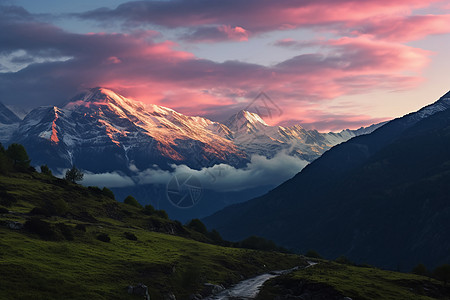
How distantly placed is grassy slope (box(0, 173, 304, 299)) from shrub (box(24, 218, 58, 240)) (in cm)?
208

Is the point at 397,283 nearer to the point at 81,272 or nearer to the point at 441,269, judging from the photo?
the point at 441,269

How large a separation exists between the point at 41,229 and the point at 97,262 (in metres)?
18.5

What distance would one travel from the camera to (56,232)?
11162 centimetres

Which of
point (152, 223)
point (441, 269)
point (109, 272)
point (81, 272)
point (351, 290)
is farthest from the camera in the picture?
point (152, 223)

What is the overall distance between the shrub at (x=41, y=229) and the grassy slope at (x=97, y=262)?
2.08 meters

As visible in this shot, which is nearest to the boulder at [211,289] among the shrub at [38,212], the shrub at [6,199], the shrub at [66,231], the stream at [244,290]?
the stream at [244,290]

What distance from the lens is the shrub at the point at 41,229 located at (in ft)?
355

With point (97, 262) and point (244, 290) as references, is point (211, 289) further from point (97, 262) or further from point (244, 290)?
point (97, 262)

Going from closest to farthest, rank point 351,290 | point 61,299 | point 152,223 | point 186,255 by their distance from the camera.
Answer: point 61,299
point 351,290
point 186,255
point 152,223

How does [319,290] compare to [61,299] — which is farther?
[319,290]

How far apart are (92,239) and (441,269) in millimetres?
91395

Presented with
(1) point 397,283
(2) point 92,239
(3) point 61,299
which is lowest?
(1) point 397,283

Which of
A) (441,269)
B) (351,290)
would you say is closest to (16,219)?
(351,290)

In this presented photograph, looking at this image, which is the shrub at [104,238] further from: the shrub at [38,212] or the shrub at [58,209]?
the shrub at [58,209]
